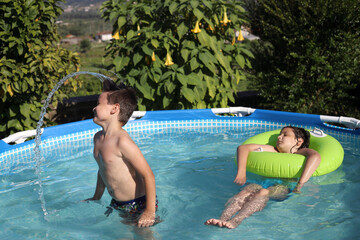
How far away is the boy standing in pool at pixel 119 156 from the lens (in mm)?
2816

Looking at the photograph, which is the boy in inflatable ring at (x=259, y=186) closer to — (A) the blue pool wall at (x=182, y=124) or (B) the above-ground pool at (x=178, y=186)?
(B) the above-ground pool at (x=178, y=186)

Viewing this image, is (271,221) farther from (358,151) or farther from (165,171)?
(358,151)

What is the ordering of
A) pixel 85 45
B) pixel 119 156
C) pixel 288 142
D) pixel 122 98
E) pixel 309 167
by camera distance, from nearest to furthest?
pixel 119 156
pixel 122 98
pixel 309 167
pixel 288 142
pixel 85 45

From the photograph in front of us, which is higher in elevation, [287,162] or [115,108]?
[115,108]

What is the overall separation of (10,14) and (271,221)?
3905mm

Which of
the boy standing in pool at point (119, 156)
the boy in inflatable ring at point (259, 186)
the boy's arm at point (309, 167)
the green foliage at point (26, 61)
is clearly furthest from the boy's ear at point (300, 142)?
the green foliage at point (26, 61)

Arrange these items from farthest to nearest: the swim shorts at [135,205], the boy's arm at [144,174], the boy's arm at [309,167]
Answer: the boy's arm at [309,167] → the swim shorts at [135,205] → the boy's arm at [144,174]

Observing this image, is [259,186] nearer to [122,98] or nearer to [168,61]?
[122,98]

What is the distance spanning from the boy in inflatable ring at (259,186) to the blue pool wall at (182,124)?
4.98 ft

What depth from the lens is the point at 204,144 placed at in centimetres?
547

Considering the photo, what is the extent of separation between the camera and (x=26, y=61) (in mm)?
5539

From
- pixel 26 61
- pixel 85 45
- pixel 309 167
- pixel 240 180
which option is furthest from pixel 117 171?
pixel 85 45

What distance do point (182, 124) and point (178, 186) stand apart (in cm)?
200

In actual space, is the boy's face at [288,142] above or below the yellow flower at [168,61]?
below
